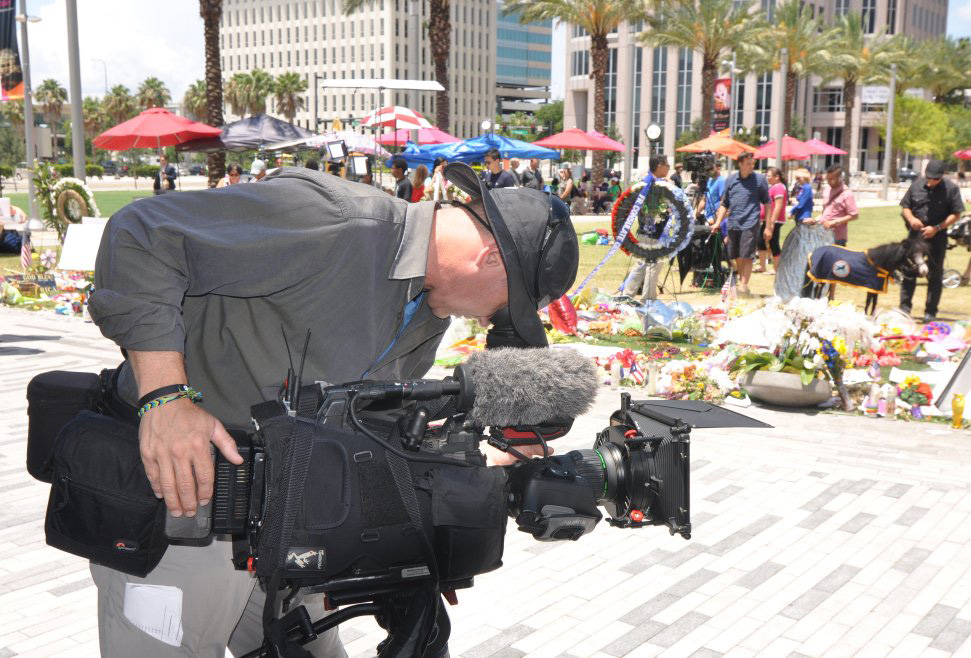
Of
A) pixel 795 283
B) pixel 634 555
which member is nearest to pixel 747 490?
pixel 634 555

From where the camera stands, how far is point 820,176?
46688 mm

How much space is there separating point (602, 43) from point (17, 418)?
33.4 m

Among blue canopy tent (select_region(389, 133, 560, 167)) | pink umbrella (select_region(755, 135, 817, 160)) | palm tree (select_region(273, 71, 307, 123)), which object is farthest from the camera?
palm tree (select_region(273, 71, 307, 123))

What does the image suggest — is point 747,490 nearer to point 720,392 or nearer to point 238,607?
point 720,392

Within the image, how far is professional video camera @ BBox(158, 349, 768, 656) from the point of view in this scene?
166cm

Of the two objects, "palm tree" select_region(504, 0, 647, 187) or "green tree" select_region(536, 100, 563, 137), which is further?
"green tree" select_region(536, 100, 563, 137)

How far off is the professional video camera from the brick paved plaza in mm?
2143

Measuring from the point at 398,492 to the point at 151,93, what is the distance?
4153 inches

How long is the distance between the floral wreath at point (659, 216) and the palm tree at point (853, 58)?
47.3 m

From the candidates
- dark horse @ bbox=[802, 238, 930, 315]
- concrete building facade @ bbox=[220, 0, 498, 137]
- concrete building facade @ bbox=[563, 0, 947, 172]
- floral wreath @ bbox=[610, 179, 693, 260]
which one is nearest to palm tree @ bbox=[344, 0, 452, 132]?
floral wreath @ bbox=[610, 179, 693, 260]

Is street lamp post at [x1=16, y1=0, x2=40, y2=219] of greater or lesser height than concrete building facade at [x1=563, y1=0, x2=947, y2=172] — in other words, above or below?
below

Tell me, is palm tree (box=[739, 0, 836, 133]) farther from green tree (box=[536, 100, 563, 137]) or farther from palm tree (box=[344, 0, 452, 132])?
green tree (box=[536, 100, 563, 137])

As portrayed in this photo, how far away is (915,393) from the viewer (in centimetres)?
773

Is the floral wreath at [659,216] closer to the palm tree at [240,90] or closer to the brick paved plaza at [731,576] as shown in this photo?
the brick paved plaza at [731,576]
